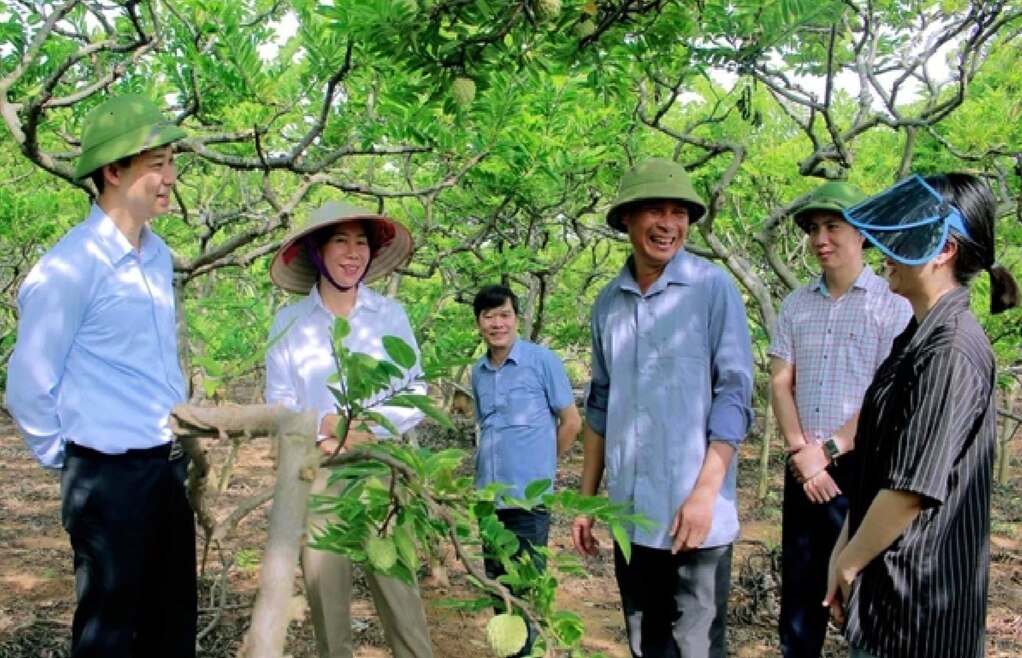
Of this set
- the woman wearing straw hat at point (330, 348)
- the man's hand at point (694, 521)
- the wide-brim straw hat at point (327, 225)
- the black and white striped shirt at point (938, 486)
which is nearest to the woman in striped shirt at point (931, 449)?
the black and white striped shirt at point (938, 486)

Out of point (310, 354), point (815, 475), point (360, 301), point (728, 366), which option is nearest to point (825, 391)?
point (815, 475)

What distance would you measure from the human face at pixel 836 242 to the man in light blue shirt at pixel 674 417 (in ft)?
2.48

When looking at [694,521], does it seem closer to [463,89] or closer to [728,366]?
[728,366]

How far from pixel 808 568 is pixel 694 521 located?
3.20ft

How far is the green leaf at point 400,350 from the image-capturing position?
126cm

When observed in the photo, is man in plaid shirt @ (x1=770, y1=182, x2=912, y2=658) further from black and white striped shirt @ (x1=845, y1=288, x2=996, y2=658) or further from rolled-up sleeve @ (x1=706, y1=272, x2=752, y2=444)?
black and white striped shirt @ (x1=845, y1=288, x2=996, y2=658)

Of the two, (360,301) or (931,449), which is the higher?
(360,301)

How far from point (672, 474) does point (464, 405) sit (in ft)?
33.9

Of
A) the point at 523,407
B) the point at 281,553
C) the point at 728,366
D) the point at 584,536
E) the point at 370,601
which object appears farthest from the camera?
the point at 370,601

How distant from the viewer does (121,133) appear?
231 centimetres

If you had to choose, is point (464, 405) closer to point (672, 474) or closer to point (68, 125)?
point (68, 125)

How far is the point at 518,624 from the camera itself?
54.5 inches

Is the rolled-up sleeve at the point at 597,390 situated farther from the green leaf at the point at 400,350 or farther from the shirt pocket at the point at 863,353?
the green leaf at the point at 400,350

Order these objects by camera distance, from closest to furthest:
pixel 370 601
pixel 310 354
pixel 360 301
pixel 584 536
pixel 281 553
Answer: pixel 281 553
pixel 584 536
pixel 310 354
pixel 360 301
pixel 370 601
